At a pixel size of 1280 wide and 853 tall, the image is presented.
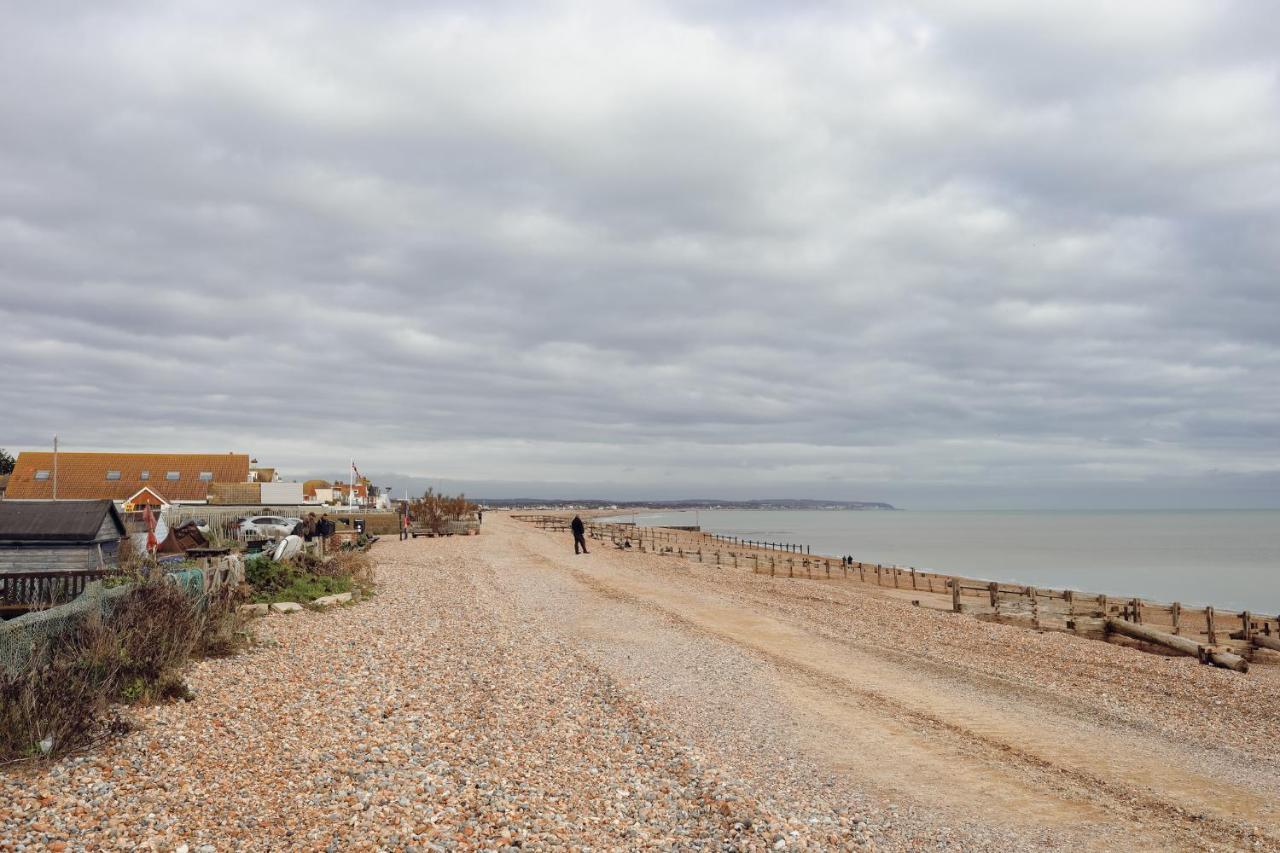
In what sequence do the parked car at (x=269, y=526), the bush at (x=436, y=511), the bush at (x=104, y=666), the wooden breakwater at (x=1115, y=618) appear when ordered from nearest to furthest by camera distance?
the bush at (x=104, y=666)
the wooden breakwater at (x=1115, y=618)
the parked car at (x=269, y=526)
the bush at (x=436, y=511)

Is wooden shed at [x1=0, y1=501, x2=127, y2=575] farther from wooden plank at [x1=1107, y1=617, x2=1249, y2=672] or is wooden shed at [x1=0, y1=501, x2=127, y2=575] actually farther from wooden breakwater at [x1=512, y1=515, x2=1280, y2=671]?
wooden plank at [x1=1107, y1=617, x2=1249, y2=672]

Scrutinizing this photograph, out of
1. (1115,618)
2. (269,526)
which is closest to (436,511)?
(269,526)

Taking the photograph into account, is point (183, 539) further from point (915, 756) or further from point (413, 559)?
point (915, 756)

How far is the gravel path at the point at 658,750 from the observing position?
6746mm

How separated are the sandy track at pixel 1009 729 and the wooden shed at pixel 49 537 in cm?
976

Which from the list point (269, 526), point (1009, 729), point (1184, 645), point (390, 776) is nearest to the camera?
point (390, 776)

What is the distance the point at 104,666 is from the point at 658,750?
225 inches

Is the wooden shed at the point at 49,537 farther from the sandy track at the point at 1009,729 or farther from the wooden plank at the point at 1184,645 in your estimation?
the wooden plank at the point at 1184,645

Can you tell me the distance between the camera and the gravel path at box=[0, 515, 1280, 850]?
6.75m

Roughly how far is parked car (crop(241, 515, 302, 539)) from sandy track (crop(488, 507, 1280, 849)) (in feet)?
77.0

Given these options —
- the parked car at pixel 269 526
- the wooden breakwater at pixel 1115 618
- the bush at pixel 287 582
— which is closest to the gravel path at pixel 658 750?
the bush at pixel 287 582

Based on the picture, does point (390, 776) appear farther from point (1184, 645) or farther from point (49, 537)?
point (1184, 645)

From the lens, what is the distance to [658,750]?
29.6 feet

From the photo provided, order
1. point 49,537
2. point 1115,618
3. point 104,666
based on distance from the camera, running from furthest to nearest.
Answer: point 1115,618 < point 49,537 < point 104,666
